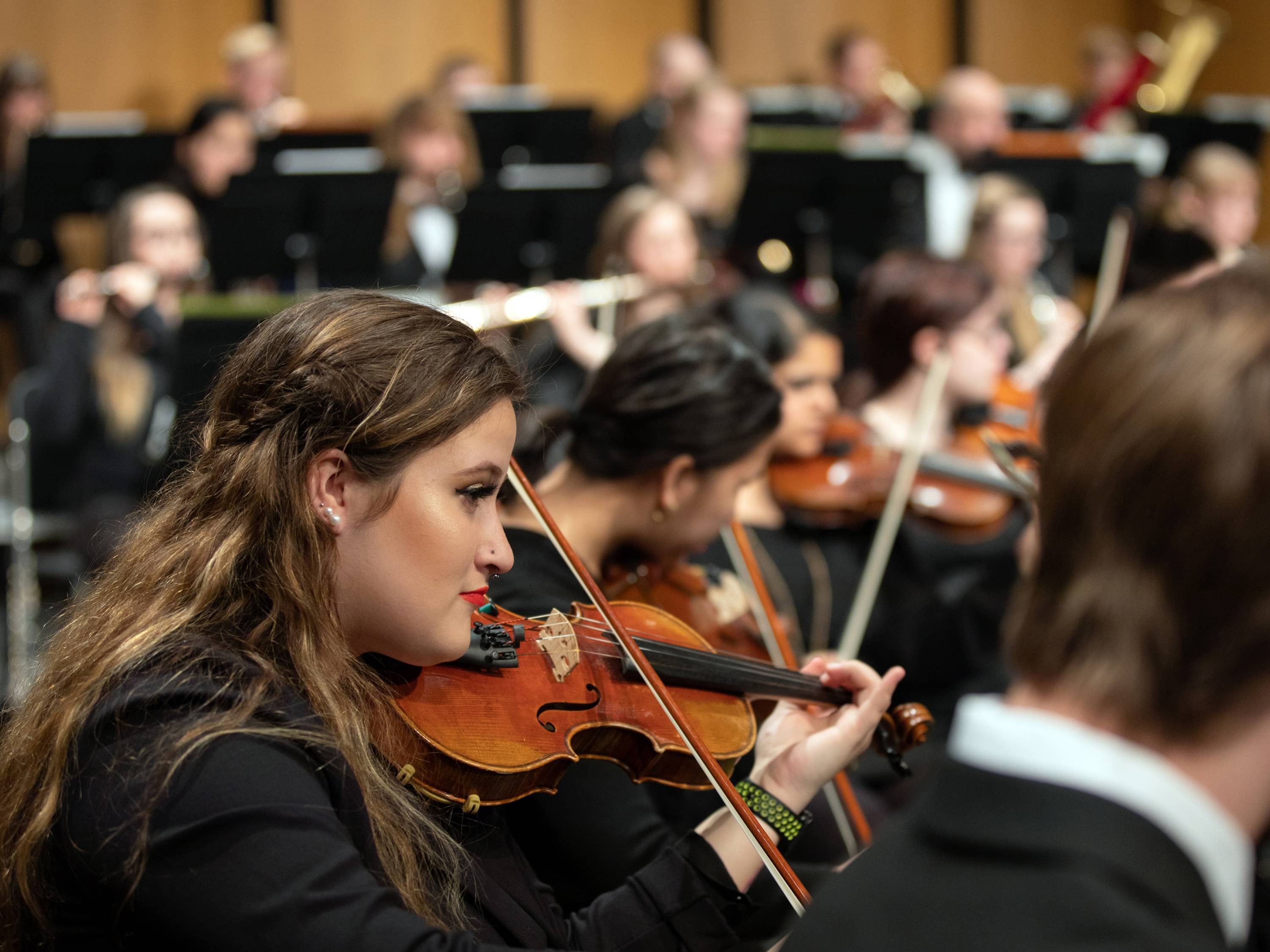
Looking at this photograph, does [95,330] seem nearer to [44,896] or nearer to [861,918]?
[44,896]

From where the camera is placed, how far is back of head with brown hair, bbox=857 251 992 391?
334cm

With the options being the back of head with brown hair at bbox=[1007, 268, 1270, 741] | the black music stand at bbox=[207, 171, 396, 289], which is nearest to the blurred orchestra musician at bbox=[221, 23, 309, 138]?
the black music stand at bbox=[207, 171, 396, 289]

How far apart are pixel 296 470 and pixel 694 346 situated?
794 millimetres

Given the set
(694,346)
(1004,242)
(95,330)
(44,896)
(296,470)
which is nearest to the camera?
(44,896)

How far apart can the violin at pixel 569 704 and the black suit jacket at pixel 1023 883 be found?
1.69 ft

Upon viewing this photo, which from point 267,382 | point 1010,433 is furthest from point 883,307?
point 267,382

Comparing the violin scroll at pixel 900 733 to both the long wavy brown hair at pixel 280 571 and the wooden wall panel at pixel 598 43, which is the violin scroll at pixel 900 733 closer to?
the long wavy brown hair at pixel 280 571

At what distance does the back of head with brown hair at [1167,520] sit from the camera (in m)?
0.57

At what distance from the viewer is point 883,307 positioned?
133 inches

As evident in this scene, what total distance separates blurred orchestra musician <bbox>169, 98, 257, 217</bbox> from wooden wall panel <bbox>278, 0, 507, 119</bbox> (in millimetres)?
2073

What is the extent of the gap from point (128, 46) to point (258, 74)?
130 cm

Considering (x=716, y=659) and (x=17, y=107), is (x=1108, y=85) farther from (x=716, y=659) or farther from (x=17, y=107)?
(x=716, y=659)

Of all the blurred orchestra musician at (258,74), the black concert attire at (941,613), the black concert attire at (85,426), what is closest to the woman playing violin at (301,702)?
the black concert attire at (941,613)

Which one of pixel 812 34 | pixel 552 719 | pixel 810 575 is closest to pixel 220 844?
pixel 552 719
